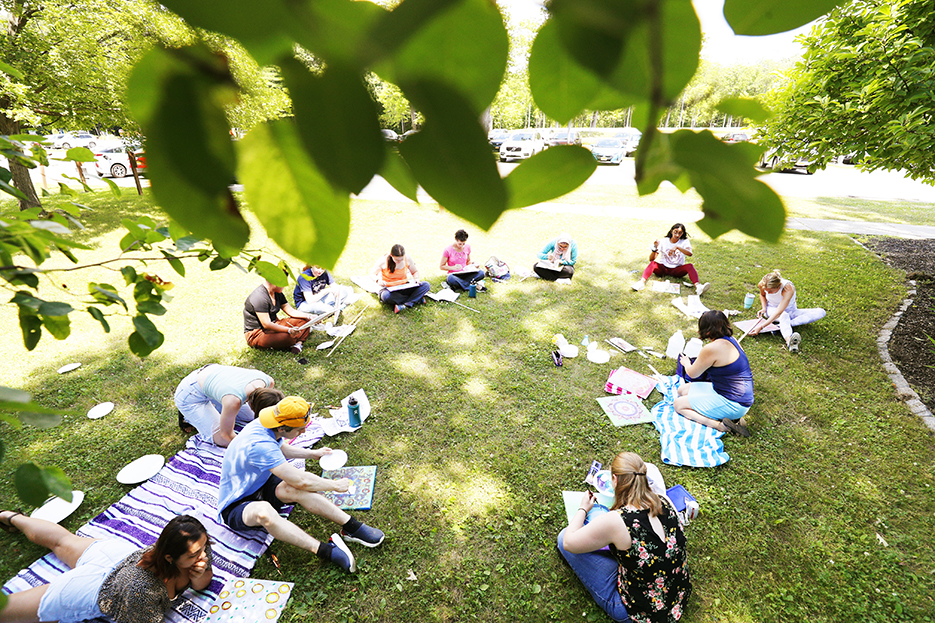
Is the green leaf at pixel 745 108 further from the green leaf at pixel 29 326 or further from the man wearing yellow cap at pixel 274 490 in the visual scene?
the man wearing yellow cap at pixel 274 490

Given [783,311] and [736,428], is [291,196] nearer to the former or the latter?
[736,428]

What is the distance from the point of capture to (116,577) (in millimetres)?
2199

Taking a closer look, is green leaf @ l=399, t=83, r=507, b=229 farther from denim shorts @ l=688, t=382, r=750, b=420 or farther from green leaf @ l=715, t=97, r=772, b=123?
denim shorts @ l=688, t=382, r=750, b=420

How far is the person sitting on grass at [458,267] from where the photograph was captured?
6152 mm

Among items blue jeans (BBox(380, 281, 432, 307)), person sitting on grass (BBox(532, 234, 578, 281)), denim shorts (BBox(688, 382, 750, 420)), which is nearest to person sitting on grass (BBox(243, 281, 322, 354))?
blue jeans (BBox(380, 281, 432, 307))

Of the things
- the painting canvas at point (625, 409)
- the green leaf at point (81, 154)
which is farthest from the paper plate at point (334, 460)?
the green leaf at point (81, 154)

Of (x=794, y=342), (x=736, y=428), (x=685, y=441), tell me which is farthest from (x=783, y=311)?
(x=685, y=441)

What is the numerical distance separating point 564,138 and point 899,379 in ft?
19.9

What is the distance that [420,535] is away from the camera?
2783mm

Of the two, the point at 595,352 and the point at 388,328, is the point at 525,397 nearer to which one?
the point at 595,352

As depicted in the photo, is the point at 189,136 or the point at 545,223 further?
the point at 545,223

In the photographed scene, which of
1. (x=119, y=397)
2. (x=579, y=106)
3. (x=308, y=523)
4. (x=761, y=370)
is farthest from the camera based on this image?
(x=761, y=370)

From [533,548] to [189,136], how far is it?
3091mm

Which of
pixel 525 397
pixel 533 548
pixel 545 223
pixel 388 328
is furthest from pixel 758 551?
pixel 545 223
